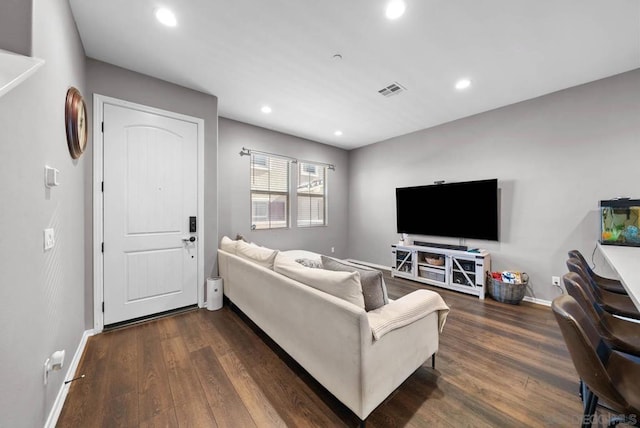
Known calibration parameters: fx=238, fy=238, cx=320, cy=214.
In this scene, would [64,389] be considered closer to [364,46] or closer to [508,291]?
[364,46]

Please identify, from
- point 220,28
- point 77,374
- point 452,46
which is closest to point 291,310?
point 77,374

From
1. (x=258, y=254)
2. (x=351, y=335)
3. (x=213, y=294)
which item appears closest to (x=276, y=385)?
(x=351, y=335)

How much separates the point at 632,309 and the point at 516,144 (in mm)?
2483

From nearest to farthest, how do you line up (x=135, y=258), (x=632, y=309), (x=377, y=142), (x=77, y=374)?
(x=632, y=309)
(x=77, y=374)
(x=135, y=258)
(x=377, y=142)

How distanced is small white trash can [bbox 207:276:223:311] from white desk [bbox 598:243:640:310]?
344 cm

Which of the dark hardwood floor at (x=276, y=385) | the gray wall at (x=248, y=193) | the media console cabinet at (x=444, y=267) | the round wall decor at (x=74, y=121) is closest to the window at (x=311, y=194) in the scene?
the gray wall at (x=248, y=193)

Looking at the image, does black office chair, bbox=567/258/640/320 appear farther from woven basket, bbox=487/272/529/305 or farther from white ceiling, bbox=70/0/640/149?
white ceiling, bbox=70/0/640/149

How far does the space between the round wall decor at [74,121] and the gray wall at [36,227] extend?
0.22 ft

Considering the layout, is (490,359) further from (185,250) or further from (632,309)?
(185,250)

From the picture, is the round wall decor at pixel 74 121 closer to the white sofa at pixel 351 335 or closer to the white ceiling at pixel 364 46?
the white ceiling at pixel 364 46

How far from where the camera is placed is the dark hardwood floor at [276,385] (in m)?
1.47

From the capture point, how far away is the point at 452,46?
2.27 metres

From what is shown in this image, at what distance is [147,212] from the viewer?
2752mm

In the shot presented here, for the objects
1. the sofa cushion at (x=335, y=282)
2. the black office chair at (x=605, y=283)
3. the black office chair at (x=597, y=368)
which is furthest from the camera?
the black office chair at (x=605, y=283)
